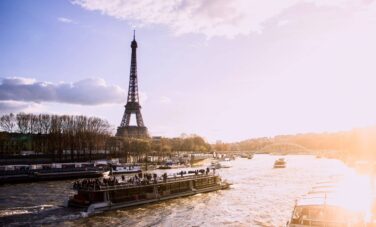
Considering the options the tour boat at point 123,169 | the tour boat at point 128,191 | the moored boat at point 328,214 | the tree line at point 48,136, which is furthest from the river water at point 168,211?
the tree line at point 48,136

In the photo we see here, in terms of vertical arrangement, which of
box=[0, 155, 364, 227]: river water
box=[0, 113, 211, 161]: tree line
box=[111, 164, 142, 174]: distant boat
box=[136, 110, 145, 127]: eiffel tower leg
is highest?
box=[136, 110, 145, 127]: eiffel tower leg

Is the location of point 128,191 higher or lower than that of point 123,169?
lower

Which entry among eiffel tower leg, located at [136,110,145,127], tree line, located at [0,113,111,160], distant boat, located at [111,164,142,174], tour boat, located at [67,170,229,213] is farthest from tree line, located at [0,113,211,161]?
tour boat, located at [67,170,229,213]

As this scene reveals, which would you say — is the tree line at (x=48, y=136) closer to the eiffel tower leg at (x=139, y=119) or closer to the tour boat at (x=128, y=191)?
the eiffel tower leg at (x=139, y=119)

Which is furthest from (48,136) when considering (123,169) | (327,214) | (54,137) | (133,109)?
(327,214)

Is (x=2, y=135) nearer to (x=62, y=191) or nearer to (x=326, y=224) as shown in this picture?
(x=62, y=191)

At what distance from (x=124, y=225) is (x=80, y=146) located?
2672 inches

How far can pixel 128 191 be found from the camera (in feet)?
139

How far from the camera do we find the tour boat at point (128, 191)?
3903 centimetres

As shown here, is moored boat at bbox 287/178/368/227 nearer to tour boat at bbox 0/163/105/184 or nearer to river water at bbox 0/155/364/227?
river water at bbox 0/155/364/227

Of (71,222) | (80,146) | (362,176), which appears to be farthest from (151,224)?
(80,146)

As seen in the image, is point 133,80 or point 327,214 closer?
point 327,214

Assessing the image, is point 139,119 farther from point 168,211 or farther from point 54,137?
point 168,211

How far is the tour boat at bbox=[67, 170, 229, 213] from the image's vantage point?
3903 cm
